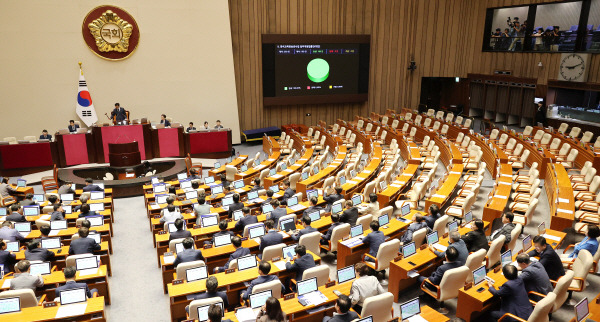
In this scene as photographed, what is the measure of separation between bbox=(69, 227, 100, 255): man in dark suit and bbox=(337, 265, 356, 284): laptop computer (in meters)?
4.17

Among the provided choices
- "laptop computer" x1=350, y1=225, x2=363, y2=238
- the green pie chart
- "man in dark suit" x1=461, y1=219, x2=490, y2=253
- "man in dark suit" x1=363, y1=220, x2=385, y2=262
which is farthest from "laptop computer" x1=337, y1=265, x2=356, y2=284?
the green pie chart

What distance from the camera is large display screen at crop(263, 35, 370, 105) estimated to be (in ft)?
64.1

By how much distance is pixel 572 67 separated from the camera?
17938mm

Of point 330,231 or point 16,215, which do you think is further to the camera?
point 16,215

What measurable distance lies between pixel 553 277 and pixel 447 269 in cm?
158

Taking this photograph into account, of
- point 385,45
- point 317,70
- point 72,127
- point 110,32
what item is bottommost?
point 72,127

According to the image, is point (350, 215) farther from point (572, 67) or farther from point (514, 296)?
point (572, 67)

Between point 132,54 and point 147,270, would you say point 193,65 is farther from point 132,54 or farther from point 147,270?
point 147,270

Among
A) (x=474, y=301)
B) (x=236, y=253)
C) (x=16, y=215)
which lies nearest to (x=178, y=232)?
(x=236, y=253)

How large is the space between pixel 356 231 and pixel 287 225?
124 cm

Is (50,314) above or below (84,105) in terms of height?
below

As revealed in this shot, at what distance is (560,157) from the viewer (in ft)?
45.0

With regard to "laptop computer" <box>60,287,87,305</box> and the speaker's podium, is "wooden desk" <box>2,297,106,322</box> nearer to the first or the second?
"laptop computer" <box>60,287,87,305</box>

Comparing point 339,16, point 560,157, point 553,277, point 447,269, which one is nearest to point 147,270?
point 447,269
